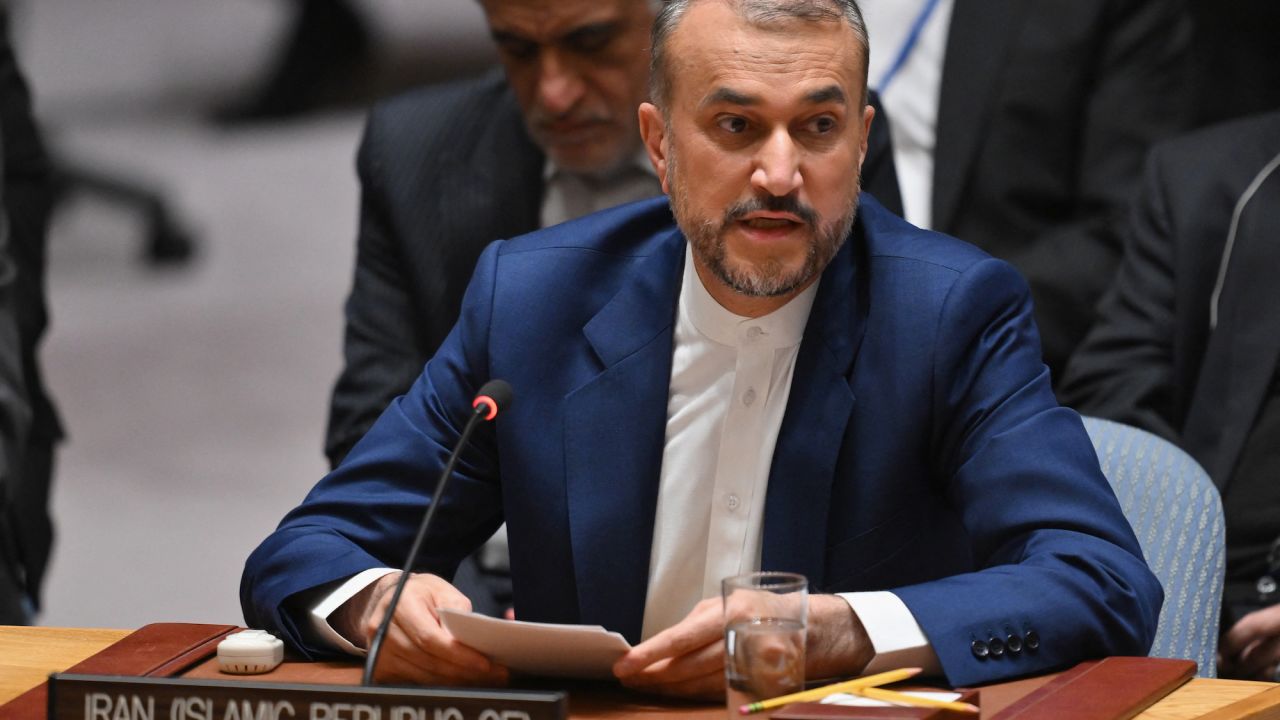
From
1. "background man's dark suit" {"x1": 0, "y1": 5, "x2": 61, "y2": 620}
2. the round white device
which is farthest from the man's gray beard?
"background man's dark suit" {"x1": 0, "y1": 5, "x2": 61, "y2": 620}

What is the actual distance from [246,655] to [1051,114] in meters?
2.29

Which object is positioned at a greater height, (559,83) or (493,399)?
(559,83)

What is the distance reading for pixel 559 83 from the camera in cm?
340

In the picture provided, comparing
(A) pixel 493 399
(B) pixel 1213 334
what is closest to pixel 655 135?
(A) pixel 493 399

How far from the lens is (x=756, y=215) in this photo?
7.25 feet

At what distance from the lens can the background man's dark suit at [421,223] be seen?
3521mm

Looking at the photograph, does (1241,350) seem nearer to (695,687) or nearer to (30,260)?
(695,687)

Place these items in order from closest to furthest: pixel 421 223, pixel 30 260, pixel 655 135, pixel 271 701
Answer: pixel 271 701 → pixel 655 135 → pixel 421 223 → pixel 30 260

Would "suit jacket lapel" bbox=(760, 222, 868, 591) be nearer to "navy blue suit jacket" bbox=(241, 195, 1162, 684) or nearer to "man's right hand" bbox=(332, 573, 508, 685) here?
"navy blue suit jacket" bbox=(241, 195, 1162, 684)

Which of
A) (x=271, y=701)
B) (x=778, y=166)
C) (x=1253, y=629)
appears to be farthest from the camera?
(x=1253, y=629)

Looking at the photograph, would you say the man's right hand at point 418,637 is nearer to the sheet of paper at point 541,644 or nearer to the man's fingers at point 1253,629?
the sheet of paper at point 541,644

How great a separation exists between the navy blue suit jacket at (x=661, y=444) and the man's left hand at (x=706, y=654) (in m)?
0.30

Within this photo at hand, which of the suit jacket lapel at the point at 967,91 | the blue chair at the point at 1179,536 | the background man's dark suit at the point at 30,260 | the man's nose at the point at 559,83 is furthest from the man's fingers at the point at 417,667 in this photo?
the background man's dark suit at the point at 30,260

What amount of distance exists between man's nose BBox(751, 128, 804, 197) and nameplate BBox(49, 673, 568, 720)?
83cm
